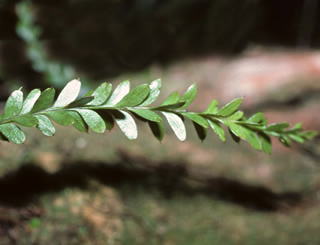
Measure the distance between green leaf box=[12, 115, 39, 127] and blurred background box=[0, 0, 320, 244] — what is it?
1.98 ft

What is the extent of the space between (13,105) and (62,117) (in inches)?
6.7

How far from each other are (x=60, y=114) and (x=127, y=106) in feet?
0.74

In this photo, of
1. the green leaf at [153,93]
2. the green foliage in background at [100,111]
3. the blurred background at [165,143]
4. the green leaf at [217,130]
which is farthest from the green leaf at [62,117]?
the blurred background at [165,143]

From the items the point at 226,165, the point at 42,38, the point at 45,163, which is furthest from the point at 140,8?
the point at 45,163

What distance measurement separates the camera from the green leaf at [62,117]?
3.20ft

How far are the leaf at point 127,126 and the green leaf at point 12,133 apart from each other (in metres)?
0.33

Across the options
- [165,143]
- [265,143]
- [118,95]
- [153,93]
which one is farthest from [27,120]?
[165,143]

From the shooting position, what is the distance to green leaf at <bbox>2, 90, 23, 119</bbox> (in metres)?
0.99

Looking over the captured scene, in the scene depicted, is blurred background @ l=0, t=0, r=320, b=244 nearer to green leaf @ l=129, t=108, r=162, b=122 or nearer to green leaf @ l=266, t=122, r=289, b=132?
green leaf @ l=129, t=108, r=162, b=122

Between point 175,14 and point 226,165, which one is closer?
point 226,165

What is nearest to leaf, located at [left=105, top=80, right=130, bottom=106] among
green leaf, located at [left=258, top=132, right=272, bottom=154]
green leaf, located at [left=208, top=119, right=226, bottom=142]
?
green leaf, located at [left=208, top=119, right=226, bottom=142]

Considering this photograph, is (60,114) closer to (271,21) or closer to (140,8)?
(140,8)

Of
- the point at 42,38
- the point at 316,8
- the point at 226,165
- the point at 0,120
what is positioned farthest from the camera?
the point at 316,8

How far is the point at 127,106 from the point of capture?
3.36 feet
